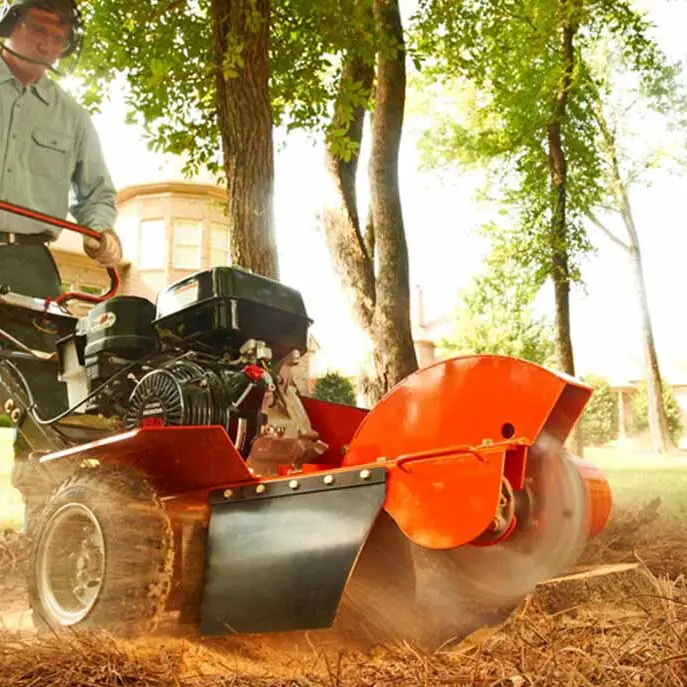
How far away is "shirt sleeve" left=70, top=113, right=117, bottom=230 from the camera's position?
3455 millimetres

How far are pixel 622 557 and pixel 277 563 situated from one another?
1822mm

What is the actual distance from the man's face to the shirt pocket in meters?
0.26

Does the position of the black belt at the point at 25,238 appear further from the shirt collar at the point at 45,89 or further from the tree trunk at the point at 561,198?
the tree trunk at the point at 561,198

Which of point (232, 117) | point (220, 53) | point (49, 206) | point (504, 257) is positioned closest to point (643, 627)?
point (49, 206)

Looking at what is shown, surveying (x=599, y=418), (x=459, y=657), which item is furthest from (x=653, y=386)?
(x=459, y=657)

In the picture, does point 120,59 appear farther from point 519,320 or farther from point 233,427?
point 519,320

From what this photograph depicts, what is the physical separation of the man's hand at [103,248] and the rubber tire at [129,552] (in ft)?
3.67

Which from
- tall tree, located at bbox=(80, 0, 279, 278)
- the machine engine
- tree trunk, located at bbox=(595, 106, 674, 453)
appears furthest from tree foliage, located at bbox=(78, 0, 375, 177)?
tree trunk, located at bbox=(595, 106, 674, 453)

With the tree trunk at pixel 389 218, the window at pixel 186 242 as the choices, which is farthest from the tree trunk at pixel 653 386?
the tree trunk at pixel 389 218

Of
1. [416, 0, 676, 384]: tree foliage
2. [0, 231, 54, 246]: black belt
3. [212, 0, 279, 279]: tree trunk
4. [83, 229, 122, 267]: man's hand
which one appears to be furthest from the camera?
[416, 0, 676, 384]: tree foliage

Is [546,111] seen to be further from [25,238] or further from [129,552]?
[129,552]

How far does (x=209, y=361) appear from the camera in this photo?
248 cm

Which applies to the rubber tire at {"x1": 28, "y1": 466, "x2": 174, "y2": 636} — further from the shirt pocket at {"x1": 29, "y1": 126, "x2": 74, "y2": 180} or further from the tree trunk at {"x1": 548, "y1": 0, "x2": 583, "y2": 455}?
the tree trunk at {"x1": 548, "y1": 0, "x2": 583, "y2": 455}

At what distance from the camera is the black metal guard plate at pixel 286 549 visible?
1888 mm
